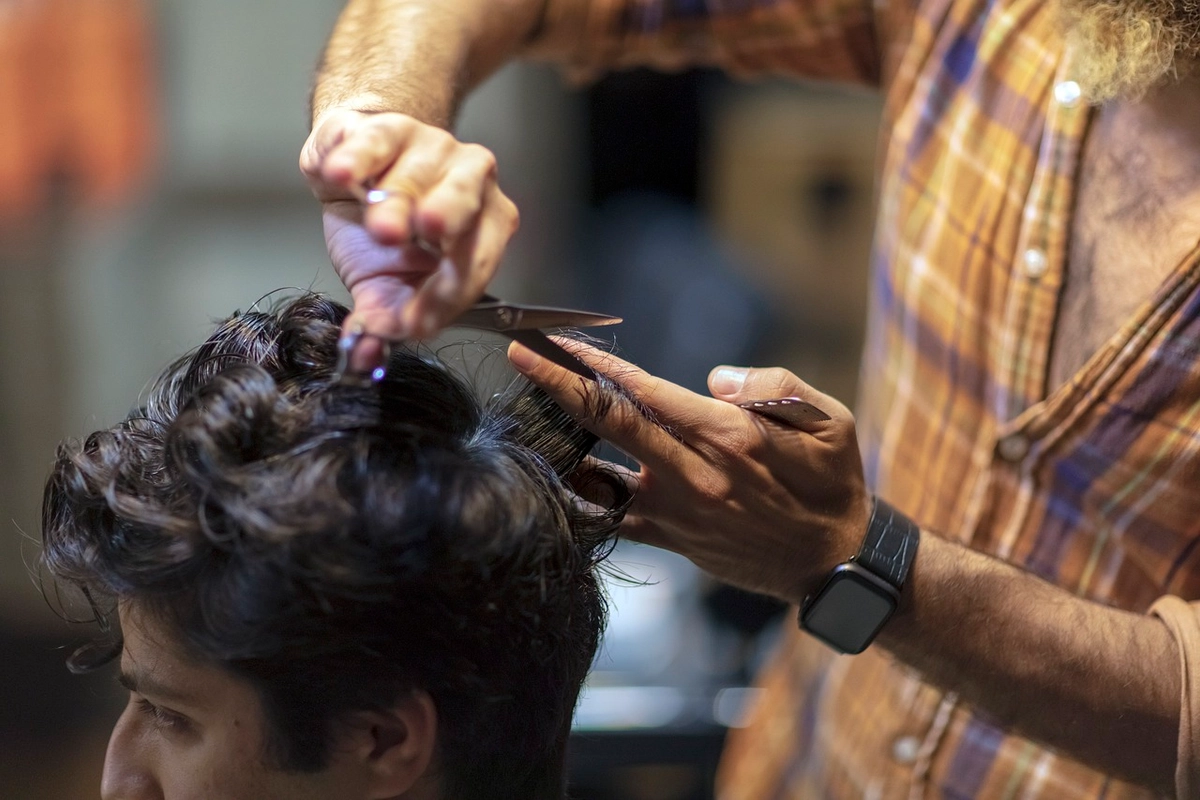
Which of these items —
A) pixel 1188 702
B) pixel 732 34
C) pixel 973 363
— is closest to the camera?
pixel 1188 702

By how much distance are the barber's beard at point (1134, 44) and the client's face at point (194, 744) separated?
3.75ft

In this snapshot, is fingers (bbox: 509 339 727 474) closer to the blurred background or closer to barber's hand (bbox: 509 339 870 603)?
barber's hand (bbox: 509 339 870 603)

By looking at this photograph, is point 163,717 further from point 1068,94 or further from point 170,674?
point 1068,94

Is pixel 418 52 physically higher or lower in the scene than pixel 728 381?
higher

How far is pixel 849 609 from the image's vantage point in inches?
43.8

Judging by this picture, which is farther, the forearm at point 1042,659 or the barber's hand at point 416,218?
the forearm at point 1042,659

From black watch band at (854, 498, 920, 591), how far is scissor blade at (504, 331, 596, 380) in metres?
0.36

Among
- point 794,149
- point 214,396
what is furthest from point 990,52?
point 794,149

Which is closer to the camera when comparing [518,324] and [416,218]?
[416,218]

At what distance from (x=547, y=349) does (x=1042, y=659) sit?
641 mm

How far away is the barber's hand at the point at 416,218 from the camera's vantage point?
793 mm

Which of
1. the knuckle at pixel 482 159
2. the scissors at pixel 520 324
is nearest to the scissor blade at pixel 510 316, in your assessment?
the scissors at pixel 520 324

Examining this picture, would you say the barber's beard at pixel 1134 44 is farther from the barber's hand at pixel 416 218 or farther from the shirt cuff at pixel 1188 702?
the barber's hand at pixel 416 218

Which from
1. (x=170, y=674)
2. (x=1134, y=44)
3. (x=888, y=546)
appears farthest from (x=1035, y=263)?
(x=170, y=674)
